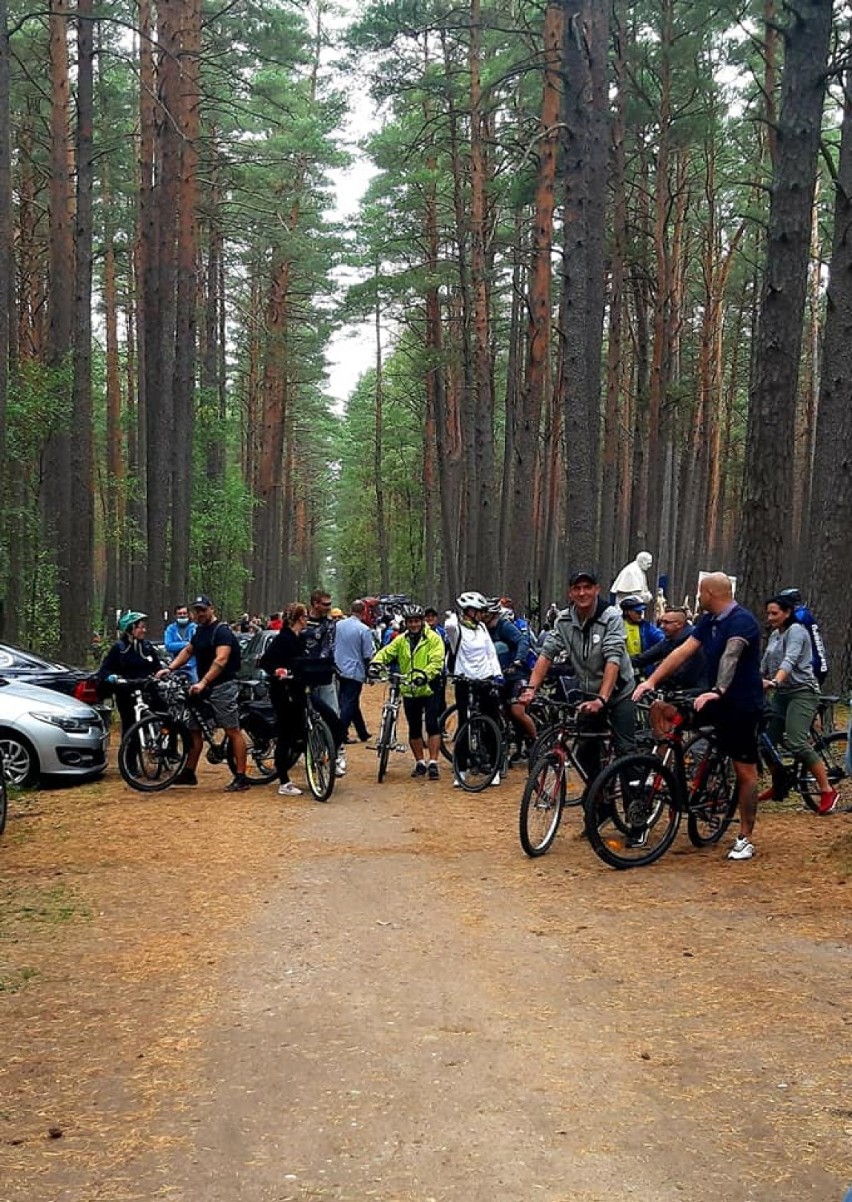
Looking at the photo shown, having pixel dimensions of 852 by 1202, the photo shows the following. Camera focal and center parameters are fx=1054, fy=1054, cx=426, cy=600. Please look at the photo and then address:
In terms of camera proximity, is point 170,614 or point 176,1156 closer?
point 176,1156

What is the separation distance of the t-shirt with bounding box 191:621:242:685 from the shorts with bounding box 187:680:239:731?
9 cm

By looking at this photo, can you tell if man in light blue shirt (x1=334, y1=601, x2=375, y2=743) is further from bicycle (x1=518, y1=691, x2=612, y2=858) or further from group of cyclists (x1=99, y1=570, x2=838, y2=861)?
bicycle (x1=518, y1=691, x2=612, y2=858)

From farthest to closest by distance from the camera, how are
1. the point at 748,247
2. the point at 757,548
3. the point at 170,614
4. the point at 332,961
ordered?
the point at 748,247 → the point at 170,614 → the point at 757,548 → the point at 332,961

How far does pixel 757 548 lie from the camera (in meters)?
11.1

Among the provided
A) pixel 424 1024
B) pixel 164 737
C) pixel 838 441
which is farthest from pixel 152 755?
pixel 838 441

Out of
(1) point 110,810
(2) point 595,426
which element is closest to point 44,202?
(2) point 595,426

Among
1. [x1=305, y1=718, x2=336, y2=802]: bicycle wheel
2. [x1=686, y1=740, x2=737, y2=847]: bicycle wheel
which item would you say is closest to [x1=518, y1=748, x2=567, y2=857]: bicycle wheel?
[x1=686, y1=740, x2=737, y2=847]: bicycle wheel

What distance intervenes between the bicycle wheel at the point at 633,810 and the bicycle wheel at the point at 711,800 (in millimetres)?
266

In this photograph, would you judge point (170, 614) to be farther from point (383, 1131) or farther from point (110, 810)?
point (383, 1131)

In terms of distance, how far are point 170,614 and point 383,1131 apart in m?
18.4

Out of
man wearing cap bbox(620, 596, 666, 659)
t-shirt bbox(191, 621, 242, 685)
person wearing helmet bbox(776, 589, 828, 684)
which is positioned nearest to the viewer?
person wearing helmet bbox(776, 589, 828, 684)

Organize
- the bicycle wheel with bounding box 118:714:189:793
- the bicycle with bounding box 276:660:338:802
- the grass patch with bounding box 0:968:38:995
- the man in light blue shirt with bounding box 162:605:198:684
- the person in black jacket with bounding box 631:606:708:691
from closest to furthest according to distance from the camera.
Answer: the grass patch with bounding box 0:968:38:995 → the person in black jacket with bounding box 631:606:708:691 → the bicycle with bounding box 276:660:338:802 → the bicycle wheel with bounding box 118:714:189:793 → the man in light blue shirt with bounding box 162:605:198:684

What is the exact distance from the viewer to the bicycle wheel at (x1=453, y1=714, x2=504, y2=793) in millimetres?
11219

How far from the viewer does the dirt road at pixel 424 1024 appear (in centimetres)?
340
